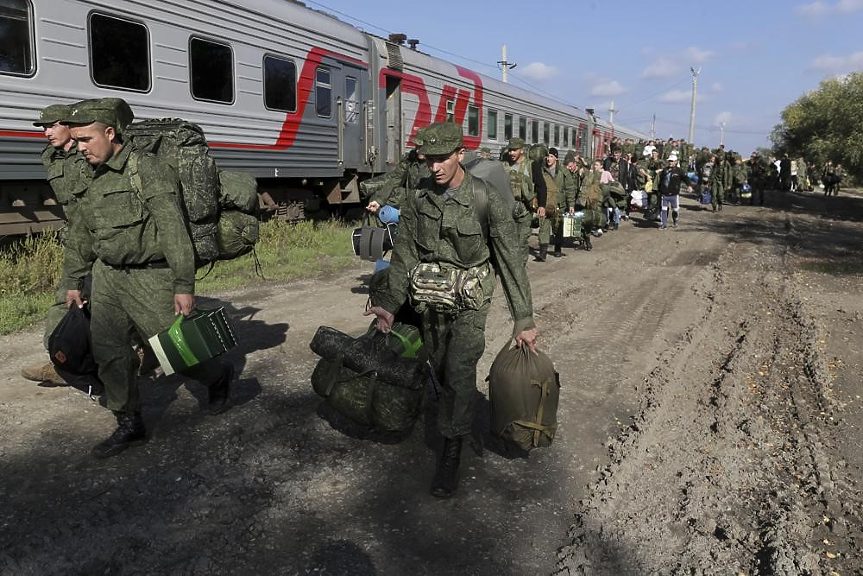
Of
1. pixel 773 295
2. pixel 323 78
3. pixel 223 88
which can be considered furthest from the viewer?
pixel 323 78

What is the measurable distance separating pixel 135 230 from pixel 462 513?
2.19 m

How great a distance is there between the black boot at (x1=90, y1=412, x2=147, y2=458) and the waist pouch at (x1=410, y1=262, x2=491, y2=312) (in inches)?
69.8

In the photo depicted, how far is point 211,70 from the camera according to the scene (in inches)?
351

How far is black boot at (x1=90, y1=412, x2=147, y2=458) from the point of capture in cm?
359

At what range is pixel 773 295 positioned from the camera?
26.5ft

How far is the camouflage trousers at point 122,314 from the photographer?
3490 millimetres

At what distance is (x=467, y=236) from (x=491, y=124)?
14.9 metres

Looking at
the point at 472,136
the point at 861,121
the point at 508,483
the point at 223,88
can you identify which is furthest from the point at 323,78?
the point at 861,121

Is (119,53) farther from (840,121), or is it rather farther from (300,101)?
(840,121)

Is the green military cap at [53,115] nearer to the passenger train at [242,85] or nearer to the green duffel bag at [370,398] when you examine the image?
the green duffel bag at [370,398]

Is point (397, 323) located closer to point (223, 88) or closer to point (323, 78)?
point (223, 88)

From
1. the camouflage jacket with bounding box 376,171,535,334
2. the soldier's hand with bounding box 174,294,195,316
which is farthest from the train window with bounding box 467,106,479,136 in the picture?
the soldier's hand with bounding box 174,294,195,316

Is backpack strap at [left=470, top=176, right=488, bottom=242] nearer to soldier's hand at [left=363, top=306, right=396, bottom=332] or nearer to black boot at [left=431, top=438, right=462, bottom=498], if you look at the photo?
soldier's hand at [left=363, top=306, right=396, bottom=332]

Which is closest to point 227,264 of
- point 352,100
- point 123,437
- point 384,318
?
point 352,100
